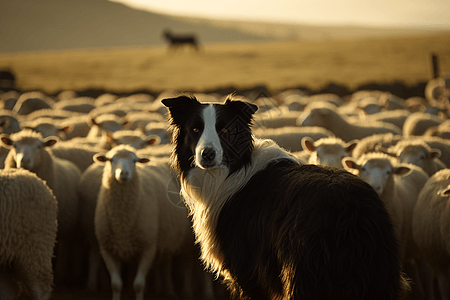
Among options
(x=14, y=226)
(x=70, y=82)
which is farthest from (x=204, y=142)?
(x=70, y=82)

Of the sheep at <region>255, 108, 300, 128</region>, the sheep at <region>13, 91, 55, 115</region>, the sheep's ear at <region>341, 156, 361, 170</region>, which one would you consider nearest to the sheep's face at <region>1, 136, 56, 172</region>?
the sheep's ear at <region>341, 156, 361, 170</region>

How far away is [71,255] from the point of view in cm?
602

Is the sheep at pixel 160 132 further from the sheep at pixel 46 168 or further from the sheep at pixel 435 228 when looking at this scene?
the sheep at pixel 435 228

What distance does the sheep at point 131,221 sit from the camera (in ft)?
15.0

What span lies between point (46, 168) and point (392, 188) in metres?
3.97

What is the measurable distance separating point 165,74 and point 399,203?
34402 millimetres

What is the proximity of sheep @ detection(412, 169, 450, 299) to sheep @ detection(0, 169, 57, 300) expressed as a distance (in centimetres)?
355

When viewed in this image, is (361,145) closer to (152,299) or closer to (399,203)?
(399,203)

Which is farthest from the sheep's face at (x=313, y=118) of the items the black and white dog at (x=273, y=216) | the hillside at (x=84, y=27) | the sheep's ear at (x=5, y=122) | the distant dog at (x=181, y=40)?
the hillside at (x=84, y=27)

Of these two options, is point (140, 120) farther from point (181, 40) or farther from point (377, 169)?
point (181, 40)

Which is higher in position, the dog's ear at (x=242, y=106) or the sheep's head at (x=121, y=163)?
the dog's ear at (x=242, y=106)

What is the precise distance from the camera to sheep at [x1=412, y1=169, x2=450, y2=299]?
13.5 feet

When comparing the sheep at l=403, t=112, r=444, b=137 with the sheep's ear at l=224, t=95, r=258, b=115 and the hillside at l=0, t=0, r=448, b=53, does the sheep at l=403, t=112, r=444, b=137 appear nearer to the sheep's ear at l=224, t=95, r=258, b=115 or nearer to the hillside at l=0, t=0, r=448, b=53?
the sheep's ear at l=224, t=95, r=258, b=115

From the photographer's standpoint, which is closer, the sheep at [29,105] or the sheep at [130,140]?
the sheep at [130,140]
